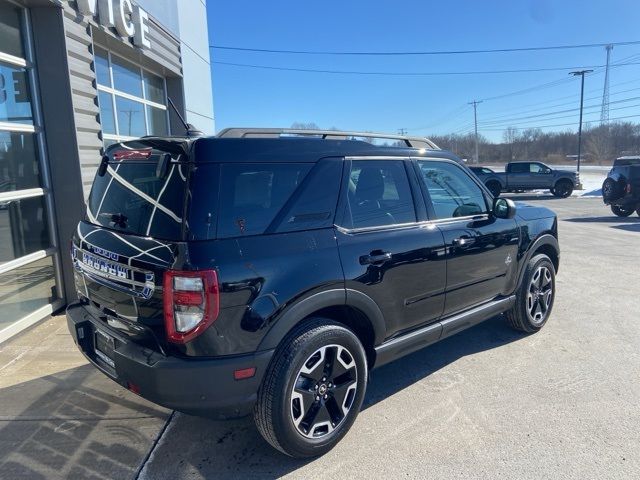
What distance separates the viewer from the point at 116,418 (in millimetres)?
3146

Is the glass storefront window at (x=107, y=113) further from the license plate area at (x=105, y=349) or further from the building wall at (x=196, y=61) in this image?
the license plate area at (x=105, y=349)

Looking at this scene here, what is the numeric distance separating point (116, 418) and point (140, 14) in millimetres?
5987

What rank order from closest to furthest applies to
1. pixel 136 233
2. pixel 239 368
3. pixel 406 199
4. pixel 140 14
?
pixel 239 368 < pixel 136 233 < pixel 406 199 < pixel 140 14

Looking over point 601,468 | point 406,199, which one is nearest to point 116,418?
point 406,199

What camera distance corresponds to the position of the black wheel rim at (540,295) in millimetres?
4492

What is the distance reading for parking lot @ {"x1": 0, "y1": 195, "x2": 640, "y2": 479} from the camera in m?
2.63

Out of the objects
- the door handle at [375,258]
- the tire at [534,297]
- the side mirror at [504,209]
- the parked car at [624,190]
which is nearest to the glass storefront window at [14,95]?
the door handle at [375,258]

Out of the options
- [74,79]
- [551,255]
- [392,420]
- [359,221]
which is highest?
[74,79]

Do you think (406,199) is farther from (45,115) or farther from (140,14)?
(140,14)

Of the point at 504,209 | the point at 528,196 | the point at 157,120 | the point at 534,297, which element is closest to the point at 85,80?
the point at 157,120

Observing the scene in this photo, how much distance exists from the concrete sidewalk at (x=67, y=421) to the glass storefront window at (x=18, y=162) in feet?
5.69

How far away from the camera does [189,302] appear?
222 cm

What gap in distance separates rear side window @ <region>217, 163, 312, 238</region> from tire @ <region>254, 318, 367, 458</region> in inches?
26.2

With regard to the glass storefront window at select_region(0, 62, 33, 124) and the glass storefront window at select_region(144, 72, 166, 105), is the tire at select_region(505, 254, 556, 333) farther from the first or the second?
the glass storefront window at select_region(144, 72, 166, 105)
